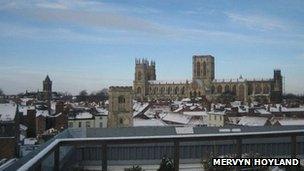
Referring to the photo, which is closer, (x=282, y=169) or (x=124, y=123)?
(x=282, y=169)

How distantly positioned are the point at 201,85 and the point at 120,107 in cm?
7381

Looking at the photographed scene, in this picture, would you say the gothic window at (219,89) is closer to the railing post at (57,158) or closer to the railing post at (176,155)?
the railing post at (176,155)

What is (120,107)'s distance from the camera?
Result: 149 feet

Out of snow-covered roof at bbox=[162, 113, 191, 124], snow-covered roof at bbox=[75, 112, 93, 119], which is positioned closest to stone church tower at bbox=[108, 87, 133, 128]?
snow-covered roof at bbox=[75, 112, 93, 119]

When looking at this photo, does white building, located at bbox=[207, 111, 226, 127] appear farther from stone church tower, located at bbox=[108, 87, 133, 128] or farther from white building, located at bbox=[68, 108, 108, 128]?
white building, located at bbox=[68, 108, 108, 128]

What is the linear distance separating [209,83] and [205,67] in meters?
5.89

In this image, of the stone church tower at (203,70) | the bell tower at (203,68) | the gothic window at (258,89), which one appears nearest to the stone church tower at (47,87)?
the stone church tower at (203,70)

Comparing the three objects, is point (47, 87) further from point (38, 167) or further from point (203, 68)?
point (38, 167)

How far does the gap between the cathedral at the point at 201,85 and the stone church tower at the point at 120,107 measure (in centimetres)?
6566

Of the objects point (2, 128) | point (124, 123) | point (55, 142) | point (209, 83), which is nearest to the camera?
point (55, 142)

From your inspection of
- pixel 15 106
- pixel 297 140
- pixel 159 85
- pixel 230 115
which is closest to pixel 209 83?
pixel 159 85

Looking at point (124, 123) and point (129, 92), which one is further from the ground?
point (129, 92)

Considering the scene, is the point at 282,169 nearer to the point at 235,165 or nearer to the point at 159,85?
the point at 235,165

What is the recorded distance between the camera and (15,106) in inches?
1200
